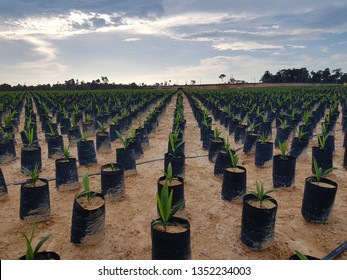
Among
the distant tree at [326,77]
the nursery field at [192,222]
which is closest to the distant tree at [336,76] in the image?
the distant tree at [326,77]

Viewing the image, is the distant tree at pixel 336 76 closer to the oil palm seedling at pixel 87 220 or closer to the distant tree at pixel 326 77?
the distant tree at pixel 326 77

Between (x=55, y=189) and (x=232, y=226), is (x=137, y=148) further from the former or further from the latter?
(x=232, y=226)

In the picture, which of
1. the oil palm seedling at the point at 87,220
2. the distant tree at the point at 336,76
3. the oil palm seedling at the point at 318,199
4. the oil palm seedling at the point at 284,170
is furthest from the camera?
the distant tree at the point at 336,76

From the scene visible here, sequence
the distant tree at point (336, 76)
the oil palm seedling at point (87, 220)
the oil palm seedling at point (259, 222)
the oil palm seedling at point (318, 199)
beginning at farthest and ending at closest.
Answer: the distant tree at point (336, 76) < the oil palm seedling at point (318, 199) < the oil palm seedling at point (87, 220) < the oil palm seedling at point (259, 222)

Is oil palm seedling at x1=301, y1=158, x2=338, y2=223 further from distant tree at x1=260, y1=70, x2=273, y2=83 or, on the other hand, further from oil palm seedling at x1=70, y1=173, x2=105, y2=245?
distant tree at x1=260, y1=70, x2=273, y2=83

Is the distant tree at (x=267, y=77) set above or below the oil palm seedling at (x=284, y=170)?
above

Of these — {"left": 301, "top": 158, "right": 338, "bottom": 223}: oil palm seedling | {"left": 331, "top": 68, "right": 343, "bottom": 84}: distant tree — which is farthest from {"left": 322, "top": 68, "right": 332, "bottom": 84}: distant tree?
{"left": 301, "top": 158, "right": 338, "bottom": 223}: oil palm seedling

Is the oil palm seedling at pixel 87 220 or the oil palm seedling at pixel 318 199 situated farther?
the oil palm seedling at pixel 318 199

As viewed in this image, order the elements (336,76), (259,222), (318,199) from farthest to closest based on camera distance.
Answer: (336,76) → (318,199) → (259,222)

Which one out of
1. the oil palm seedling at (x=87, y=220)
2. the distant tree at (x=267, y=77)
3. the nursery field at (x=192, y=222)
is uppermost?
the distant tree at (x=267, y=77)

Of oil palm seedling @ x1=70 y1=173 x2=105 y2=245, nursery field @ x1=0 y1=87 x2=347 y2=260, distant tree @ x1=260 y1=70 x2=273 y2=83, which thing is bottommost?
nursery field @ x1=0 y1=87 x2=347 y2=260

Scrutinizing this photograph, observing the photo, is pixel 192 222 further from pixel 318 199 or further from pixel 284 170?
pixel 284 170

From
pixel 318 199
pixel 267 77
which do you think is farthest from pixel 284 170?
pixel 267 77

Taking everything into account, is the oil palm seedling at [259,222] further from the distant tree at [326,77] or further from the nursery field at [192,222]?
the distant tree at [326,77]
